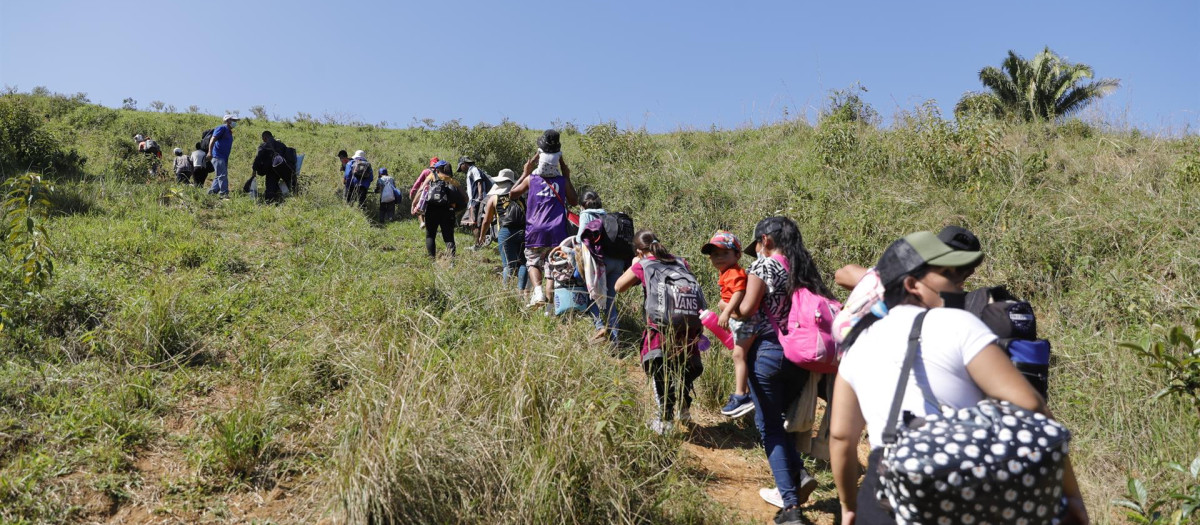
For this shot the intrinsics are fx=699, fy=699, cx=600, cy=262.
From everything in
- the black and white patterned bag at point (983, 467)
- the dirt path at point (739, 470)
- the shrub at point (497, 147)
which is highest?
the shrub at point (497, 147)

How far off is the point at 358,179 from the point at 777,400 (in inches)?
383

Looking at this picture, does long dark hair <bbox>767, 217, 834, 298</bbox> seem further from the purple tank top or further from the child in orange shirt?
the purple tank top

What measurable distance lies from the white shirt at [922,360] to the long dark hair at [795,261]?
1637 mm

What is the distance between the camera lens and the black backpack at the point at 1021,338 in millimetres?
2371

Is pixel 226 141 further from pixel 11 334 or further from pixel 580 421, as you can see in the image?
pixel 580 421

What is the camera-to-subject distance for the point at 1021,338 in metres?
2.43

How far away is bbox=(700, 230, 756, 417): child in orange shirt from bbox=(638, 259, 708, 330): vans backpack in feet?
0.68

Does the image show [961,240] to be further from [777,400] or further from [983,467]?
[777,400]

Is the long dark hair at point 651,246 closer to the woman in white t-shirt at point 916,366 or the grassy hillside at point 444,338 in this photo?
the grassy hillside at point 444,338

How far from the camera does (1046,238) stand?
6773 mm

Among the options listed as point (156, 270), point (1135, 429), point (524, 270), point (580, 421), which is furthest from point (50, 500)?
point (1135, 429)

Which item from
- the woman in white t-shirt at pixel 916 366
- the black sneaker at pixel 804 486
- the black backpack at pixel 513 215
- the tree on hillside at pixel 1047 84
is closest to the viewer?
the woman in white t-shirt at pixel 916 366

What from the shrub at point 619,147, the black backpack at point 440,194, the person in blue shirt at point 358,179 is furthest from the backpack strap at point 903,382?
the person in blue shirt at point 358,179

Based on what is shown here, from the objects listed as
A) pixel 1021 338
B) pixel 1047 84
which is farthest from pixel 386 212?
pixel 1047 84
